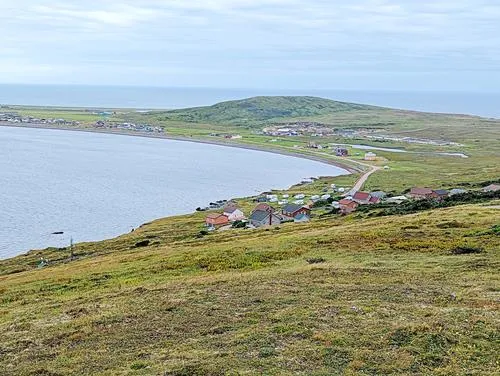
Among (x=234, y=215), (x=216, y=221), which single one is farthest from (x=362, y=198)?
(x=216, y=221)

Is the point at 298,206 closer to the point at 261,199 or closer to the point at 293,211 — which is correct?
the point at 293,211

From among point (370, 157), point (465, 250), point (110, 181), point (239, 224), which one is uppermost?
point (465, 250)

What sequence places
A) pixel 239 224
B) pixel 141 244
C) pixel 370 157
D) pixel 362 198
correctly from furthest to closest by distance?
pixel 370 157
pixel 362 198
pixel 239 224
pixel 141 244

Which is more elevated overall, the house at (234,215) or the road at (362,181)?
the road at (362,181)

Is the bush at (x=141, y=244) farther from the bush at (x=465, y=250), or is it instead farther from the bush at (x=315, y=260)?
the bush at (x=465, y=250)

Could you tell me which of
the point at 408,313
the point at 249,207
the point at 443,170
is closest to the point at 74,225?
the point at 249,207

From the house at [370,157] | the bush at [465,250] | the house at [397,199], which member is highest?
the bush at [465,250]

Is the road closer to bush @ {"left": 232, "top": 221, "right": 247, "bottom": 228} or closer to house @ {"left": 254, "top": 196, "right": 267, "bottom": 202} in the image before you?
house @ {"left": 254, "top": 196, "right": 267, "bottom": 202}

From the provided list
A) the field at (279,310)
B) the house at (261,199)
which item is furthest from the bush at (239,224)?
the field at (279,310)
